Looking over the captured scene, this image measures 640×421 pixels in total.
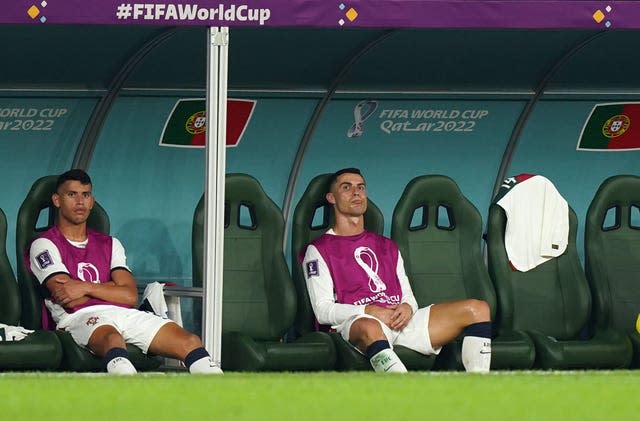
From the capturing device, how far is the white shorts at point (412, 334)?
994 cm

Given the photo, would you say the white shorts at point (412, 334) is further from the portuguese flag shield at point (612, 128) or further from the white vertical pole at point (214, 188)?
the portuguese flag shield at point (612, 128)

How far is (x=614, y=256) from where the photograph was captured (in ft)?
36.4

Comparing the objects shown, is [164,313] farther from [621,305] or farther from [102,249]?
[621,305]

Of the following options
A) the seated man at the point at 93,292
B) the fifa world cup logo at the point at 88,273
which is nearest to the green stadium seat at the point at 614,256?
the seated man at the point at 93,292

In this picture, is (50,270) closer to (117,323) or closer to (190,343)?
(117,323)

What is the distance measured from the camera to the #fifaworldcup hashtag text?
9.32 m

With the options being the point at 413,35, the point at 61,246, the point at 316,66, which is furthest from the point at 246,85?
the point at 61,246

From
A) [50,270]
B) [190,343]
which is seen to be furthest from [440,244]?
[50,270]

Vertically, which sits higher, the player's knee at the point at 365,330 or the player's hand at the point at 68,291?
the player's hand at the point at 68,291

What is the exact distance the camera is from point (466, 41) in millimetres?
10930

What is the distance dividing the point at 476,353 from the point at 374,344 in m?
0.67

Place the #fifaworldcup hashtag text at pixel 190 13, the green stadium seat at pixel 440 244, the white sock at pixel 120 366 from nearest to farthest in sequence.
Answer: the white sock at pixel 120 366
the #fifaworldcup hashtag text at pixel 190 13
the green stadium seat at pixel 440 244

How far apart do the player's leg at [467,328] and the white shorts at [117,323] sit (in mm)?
1608

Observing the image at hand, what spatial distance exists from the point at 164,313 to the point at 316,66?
224 cm
